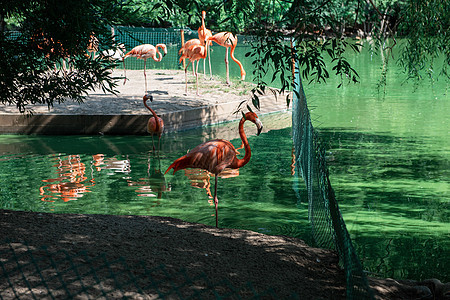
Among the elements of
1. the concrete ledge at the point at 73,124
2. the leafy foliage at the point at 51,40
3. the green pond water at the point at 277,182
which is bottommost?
the green pond water at the point at 277,182

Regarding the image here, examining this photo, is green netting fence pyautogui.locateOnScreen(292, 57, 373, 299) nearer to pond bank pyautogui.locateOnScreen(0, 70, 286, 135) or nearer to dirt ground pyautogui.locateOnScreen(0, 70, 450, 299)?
dirt ground pyautogui.locateOnScreen(0, 70, 450, 299)

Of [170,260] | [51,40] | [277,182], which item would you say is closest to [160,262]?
[170,260]

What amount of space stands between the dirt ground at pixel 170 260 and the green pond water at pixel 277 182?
885 millimetres

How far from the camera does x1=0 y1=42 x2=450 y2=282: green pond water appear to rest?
6762mm

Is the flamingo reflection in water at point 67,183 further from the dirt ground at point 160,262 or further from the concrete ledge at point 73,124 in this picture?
the concrete ledge at point 73,124

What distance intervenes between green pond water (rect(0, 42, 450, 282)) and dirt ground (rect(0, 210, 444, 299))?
0.88 meters

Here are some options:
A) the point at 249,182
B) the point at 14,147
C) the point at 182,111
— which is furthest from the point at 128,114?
the point at 249,182

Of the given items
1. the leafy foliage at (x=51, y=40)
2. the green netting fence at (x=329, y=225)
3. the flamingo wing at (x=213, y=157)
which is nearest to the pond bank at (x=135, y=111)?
the leafy foliage at (x=51, y=40)

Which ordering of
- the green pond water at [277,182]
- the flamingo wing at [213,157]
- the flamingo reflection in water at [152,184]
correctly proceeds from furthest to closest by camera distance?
the flamingo reflection in water at [152,184] → the flamingo wing at [213,157] → the green pond water at [277,182]

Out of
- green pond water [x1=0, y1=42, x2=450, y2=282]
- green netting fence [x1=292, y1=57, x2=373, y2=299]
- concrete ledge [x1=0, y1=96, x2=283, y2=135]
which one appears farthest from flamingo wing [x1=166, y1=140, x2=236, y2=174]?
concrete ledge [x1=0, y1=96, x2=283, y2=135]

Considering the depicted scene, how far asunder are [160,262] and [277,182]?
4452mm

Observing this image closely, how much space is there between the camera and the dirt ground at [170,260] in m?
4.25

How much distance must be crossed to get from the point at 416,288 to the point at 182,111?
933cm

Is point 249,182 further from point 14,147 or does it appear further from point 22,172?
point 14,147
